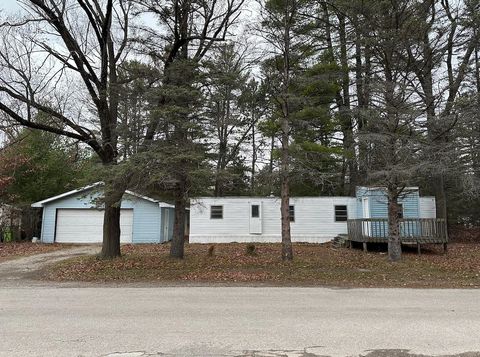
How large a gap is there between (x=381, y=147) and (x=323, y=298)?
6.97 m

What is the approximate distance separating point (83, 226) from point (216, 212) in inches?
317

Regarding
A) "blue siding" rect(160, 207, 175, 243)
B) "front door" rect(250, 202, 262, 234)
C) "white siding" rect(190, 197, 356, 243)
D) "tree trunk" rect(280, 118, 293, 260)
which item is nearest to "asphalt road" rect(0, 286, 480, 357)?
"tree trunk" rect(280, 118, 293, 260)

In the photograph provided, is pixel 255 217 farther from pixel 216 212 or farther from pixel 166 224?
pixel 166 224

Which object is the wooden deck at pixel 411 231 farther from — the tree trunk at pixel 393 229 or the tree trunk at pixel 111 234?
the tree trunk at pixel 111 234

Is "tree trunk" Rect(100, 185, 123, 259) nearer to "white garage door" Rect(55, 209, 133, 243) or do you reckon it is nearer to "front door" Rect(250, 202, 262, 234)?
"front door" Rect(250, 202, 262, 234)

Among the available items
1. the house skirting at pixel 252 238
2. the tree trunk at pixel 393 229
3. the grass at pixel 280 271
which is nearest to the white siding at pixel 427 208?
the house skirting at pixel 252 238

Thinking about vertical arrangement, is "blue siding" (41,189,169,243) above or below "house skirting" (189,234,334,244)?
above

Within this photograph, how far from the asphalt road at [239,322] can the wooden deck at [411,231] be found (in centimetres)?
778

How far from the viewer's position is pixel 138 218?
22.7 metres

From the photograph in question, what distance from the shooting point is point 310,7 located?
14469 millimetres

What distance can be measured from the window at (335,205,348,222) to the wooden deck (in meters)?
3.72

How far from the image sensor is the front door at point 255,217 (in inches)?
837

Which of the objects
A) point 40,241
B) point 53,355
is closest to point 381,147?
point 53,355

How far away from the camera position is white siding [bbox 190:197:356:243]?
21.3 m
